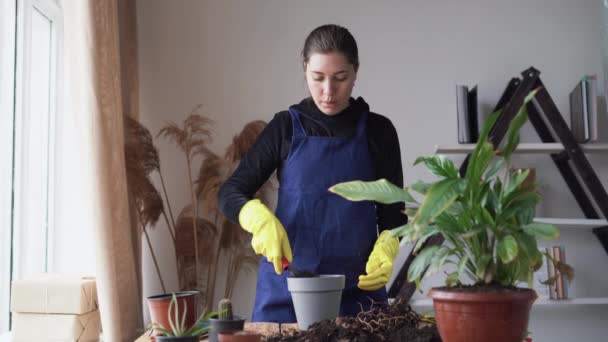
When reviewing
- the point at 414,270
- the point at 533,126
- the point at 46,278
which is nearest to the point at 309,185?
the point at 414,270

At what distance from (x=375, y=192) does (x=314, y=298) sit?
31cm

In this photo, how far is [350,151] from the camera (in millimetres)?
1924

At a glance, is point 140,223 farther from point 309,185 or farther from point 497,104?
point 497,104

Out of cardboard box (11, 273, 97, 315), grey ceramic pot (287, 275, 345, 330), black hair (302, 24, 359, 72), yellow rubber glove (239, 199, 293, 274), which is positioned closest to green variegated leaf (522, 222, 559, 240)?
grey ceramic pot (287, 275, 345, 330)

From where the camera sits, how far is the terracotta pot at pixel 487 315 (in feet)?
3.11

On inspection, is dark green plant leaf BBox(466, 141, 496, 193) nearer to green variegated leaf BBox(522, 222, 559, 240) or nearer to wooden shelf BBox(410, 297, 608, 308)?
green variegated leaf BBox(522, 222, 559, 240)

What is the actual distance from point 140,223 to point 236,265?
1.77ft

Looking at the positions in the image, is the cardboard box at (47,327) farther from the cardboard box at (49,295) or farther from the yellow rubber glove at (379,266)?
the yellow rubber glove at (379,266)

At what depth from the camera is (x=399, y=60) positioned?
3.63 metres

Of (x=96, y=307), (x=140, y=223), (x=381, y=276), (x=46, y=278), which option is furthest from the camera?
(x=140, y=223)

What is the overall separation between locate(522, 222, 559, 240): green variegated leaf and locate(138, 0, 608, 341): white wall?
101 inches

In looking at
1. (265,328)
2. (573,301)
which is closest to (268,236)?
(265,328)

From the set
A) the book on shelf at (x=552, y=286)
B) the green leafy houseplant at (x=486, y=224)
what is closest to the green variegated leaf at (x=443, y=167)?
the green leafy houseplant at (x=486, y=224)

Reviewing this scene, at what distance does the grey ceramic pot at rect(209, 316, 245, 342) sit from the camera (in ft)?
3.69
